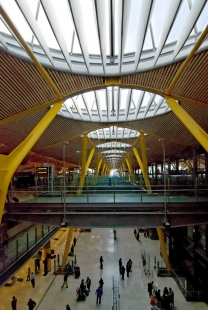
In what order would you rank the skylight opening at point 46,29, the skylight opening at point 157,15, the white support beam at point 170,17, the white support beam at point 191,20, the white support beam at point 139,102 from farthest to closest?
the white support beam at point 139,102, the skylight opening at point 46,29, the skylight opening at point 157,15, the white support beam at point 170,17, the white support beam at point 191,20

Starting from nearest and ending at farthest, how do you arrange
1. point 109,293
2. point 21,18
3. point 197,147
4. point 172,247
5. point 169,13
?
point 169,13 → point 21,18 → point 109,293 → point 172,247 → point 197,147

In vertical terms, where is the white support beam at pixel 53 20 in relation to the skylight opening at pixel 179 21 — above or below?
below

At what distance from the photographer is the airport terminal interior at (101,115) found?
35.8ft

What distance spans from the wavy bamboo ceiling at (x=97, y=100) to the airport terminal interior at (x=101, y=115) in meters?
0.09

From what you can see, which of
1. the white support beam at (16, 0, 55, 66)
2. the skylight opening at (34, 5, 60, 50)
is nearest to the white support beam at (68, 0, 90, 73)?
the skylight opening at (34, 5, 60, 50)

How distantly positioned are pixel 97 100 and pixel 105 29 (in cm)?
1106

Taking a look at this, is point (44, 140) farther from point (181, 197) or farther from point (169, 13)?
point (169, 13)

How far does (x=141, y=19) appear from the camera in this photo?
415 inches

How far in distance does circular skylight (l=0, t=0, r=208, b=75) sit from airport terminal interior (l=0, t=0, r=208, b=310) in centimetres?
6

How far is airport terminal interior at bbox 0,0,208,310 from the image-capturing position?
35.8 ft

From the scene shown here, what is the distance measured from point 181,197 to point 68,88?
31.4 feet

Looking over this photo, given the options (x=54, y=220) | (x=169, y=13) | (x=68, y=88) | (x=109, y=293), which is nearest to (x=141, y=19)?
(x=169, y=13)

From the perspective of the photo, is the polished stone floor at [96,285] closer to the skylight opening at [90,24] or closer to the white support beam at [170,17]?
the skylight opening at [90,24]

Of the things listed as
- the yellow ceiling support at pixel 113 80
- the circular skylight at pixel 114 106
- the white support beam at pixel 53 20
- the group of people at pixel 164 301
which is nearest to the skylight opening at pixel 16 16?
the white support beam at pixel 53 20
